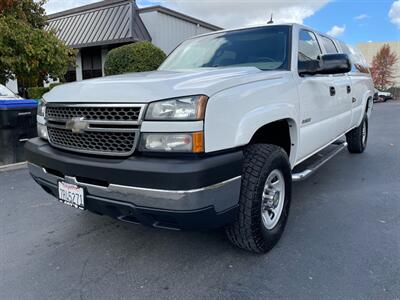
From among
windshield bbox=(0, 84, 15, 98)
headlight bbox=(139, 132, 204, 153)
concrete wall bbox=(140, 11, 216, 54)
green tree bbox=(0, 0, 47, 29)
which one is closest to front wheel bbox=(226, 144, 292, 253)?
headlight bbox=(139, 132, 204, 153)

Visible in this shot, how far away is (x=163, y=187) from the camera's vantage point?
207 centimetres

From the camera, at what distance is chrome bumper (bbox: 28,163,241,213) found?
2.08 m

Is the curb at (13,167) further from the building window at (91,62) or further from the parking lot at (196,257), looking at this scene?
the building window at (91,62)

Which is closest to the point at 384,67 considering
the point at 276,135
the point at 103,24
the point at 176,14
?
the point at 176,14

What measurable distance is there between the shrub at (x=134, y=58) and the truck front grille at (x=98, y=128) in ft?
32.2

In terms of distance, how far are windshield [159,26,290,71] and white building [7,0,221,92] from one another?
10893mm

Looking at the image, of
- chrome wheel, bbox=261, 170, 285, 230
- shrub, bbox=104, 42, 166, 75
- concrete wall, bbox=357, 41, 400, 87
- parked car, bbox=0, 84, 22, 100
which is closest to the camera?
chrome wheel, bbox=261, 170, 285, 230

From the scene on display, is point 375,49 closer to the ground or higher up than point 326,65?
higher up

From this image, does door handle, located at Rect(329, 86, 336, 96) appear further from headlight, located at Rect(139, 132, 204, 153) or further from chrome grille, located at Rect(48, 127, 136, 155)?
chrome grille, located at Rect(48, 127, 136, 155)

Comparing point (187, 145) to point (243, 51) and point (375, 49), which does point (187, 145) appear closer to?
point (243, 51)

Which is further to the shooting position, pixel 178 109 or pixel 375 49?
pixel 375 49

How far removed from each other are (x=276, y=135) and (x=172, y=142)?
55.6 inches

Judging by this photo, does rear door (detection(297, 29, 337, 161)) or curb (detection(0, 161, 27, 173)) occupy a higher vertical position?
rear door (detection(297, 29, 337, 161))

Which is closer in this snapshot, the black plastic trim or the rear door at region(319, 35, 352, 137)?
the black plastic trim
